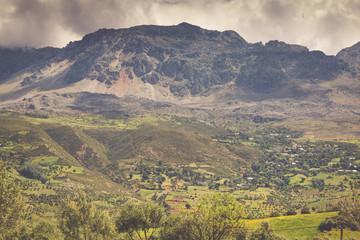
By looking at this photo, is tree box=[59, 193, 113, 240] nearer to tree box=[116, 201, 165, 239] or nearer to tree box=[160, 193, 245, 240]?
tree box=[116, 201, 165, 239]

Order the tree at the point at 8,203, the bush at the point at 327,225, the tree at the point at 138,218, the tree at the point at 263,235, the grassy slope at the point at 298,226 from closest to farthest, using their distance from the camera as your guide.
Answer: the tree at the point at 8,203
the tree at the point at 263,235
the tree at the point at 138,218
the bush at the point at 327,225
the grassy slope at the point at 298,226

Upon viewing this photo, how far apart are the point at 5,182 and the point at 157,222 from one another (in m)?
34.6

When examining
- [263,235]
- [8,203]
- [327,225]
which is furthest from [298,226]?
[8,203]

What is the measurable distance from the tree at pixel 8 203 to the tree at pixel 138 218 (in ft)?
72.9

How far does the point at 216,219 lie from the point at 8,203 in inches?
1693

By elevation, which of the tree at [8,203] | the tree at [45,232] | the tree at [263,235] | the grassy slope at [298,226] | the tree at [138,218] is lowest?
the grassy slope at [298,226]

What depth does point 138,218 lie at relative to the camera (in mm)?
67438

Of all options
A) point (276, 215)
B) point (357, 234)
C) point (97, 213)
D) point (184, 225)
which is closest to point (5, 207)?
point (97, 213)

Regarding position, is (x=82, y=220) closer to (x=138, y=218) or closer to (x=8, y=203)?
(x=138, y=218)

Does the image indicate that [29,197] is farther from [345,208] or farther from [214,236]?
[345,208]

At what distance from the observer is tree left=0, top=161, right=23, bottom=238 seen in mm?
58719

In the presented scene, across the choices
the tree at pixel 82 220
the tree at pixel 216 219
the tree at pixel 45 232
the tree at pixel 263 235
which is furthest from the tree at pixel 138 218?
the tree at pixel 263 235

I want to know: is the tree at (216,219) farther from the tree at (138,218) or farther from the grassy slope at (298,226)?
the grassy slope at (298,226)

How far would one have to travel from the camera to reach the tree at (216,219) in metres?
52.2
